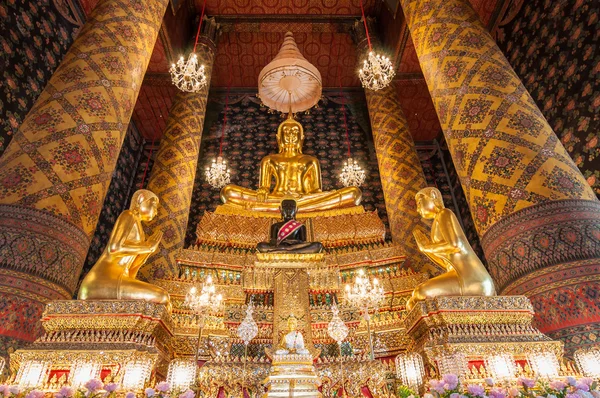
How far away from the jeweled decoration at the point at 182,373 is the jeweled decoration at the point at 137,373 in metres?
0.13

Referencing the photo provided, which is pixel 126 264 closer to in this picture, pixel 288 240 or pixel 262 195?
pixel 288 240

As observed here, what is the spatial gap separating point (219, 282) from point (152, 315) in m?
1.47

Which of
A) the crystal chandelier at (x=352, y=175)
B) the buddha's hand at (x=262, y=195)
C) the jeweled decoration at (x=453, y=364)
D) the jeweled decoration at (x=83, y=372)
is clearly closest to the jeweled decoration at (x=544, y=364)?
the jeweled decoration at (x=453, y=364)

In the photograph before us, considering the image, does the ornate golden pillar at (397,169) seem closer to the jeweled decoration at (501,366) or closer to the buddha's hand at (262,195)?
the buddha's hand at (262,195)

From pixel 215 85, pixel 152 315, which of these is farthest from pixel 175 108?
pixel 152 315

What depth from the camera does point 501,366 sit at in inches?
84.0

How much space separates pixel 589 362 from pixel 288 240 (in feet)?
6.87

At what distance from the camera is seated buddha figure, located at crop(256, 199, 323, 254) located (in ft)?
10.5

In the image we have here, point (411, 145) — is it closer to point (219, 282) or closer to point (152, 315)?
point (219, 282)

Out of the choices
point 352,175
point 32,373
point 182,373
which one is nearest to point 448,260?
point 182,373

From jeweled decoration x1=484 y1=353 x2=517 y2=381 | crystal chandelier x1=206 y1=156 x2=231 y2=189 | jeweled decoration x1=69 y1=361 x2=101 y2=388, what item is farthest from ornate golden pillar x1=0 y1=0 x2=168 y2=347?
jeweled decoration x1=484 y1=353 x2=517 y2=381

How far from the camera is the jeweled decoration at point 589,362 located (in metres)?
1.96

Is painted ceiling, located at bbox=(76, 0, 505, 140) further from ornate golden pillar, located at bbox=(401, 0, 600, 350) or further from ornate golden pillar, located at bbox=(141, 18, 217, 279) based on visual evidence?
ornate golden pillar, located at bbox=(401, 0, 600, 350)

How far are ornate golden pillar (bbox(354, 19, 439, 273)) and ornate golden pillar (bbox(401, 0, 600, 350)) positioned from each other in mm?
1706
